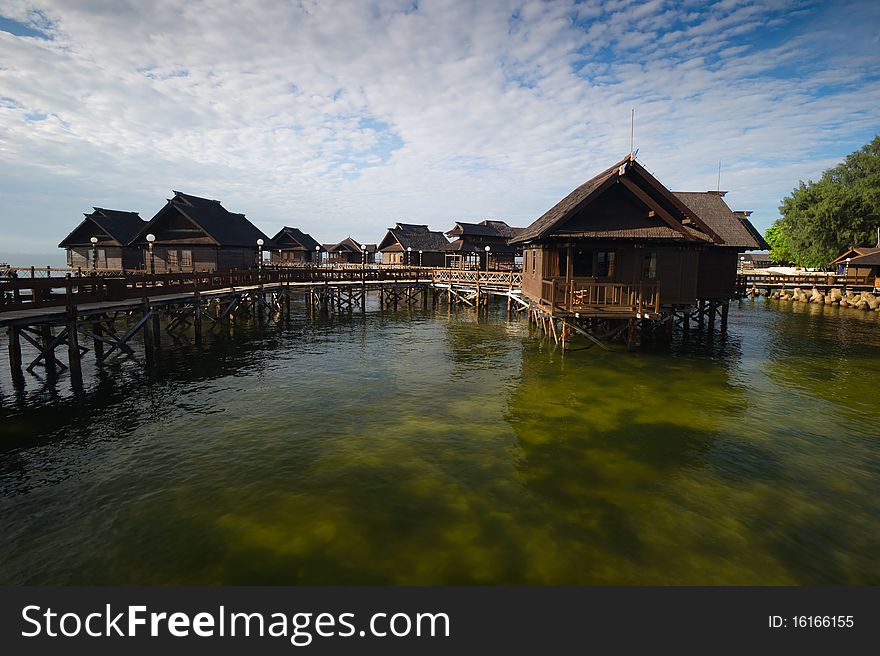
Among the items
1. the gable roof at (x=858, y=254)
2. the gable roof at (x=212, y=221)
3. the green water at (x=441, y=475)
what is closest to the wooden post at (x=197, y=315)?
the green water at (x=441, y=475)

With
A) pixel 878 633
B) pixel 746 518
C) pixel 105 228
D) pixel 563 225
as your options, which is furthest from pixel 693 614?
pixel 105 228

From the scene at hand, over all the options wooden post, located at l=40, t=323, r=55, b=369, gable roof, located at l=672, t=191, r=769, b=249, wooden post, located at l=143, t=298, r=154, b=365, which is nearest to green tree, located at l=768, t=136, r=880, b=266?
gable roof, located at l=672, t=191, r=769, b=249

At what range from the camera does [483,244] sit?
5325cm

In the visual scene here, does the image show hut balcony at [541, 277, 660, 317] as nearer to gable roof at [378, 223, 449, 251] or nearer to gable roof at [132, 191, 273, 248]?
gable roof at [132, 191, 273, 248]

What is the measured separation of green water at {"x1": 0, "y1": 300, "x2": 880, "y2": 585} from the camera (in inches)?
270

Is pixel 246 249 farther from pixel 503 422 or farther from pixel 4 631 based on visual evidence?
pixel 4 631

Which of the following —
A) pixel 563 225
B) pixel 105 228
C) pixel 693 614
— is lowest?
pixel 693 614

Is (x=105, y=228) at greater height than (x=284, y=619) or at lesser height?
greater

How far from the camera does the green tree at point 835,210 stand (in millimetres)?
53094

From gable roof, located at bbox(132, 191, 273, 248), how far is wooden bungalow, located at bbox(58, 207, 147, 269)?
7277 millimetres

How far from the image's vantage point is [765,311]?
4097 cm

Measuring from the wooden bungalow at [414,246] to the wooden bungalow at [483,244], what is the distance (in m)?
3.69

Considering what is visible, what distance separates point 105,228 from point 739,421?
55070 mm

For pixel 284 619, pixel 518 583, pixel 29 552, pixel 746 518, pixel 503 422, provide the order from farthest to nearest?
pixel 503 422 → pixel 746 518 → pixel 29 552 → pixel 518 583 → pixel 284 619
